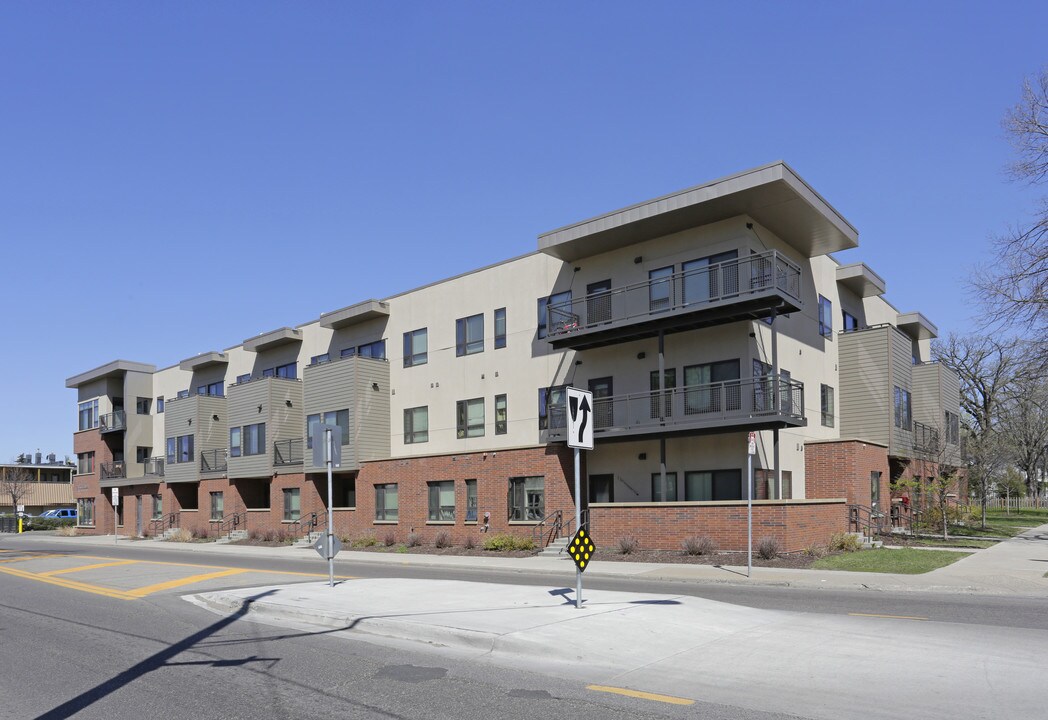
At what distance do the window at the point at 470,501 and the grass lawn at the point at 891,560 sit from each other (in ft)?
44.4

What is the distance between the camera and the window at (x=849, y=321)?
Answer: 34000mm

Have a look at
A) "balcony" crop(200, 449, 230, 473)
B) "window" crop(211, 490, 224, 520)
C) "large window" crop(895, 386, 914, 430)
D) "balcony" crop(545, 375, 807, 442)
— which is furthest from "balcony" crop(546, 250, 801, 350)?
"balcony" crop(200, 449, 230, 473)

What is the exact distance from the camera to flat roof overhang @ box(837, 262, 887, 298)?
108ft

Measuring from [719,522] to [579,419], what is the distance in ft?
40.7

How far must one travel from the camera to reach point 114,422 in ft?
187

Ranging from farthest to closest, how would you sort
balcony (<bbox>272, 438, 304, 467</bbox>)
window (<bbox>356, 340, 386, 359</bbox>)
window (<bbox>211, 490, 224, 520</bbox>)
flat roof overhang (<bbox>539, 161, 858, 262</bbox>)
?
window (<bbox>211, 490, 224, 520</bbox>)
balcony (<bbox>272, 438, 304, 467</bbox>)
window (<bbox>356, 340, 386, 359</bbox>)
flat roof overhang (<bbox>539, 161, 858, 262</bbox>)

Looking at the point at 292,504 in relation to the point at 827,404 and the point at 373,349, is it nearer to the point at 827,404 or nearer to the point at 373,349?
the point at 373,349

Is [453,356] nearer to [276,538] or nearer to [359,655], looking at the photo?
[276,538]

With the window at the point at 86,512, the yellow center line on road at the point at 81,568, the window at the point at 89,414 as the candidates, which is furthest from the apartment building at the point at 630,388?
the window at the point at 86,512

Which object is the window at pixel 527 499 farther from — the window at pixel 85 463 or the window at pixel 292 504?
the window at pixel 85 463

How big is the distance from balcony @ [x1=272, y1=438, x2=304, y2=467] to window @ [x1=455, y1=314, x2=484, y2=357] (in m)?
10.8

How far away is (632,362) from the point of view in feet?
95.2

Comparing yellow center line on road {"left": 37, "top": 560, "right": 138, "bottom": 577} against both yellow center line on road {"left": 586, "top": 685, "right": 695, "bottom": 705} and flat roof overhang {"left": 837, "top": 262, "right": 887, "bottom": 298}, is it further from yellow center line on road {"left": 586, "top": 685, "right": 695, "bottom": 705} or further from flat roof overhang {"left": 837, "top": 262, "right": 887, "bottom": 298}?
flat roof overhang {"left": 837, "top": 262, "right": 887, "bottom": 298}

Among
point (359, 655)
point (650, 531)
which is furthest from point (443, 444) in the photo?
point (359, 655)
